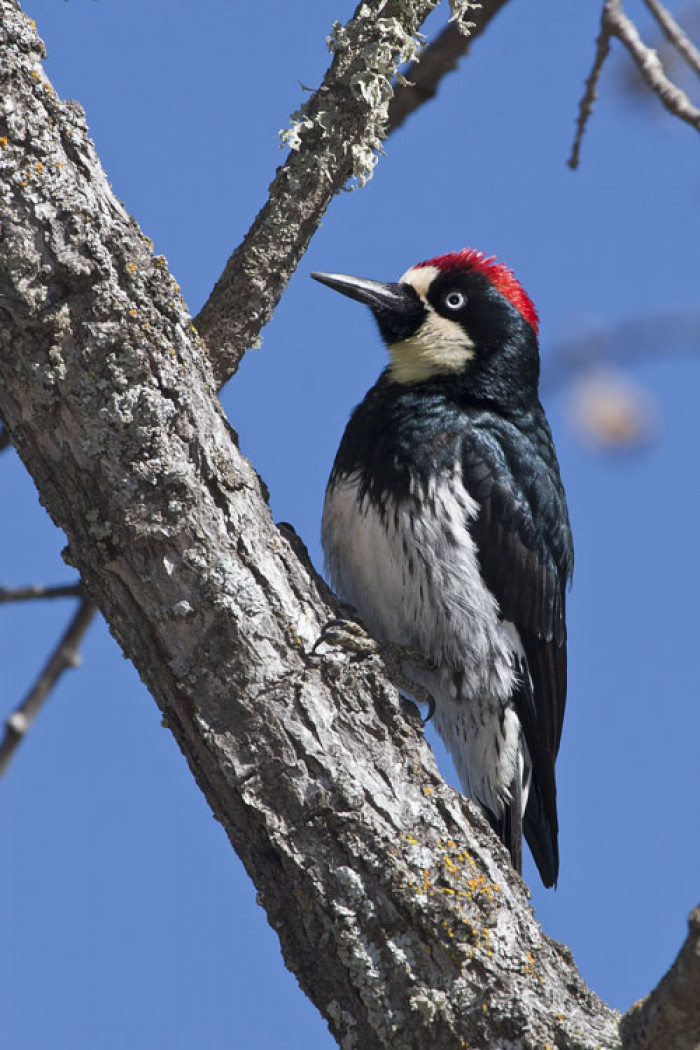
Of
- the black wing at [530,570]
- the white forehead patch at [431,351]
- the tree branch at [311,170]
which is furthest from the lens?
the white forehead patch at [431,351]

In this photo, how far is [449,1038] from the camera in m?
2.30

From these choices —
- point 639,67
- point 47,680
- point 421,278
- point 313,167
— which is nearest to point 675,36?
point 639,67

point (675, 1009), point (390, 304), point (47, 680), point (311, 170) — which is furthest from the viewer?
point (390, 304)

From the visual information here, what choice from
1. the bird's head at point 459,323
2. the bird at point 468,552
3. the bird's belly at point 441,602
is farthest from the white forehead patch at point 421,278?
the bird's belly at point 441,602

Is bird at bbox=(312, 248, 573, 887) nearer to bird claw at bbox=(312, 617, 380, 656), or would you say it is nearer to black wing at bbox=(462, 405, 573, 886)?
black wing at bbox=(462, 405, 573, 886)

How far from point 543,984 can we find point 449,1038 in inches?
9.0

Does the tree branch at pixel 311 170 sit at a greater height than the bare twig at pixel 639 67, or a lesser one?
greater

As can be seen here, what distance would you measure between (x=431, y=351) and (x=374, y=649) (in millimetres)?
1480

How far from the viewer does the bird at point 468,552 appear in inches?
135

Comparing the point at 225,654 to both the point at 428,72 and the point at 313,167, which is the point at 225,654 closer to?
the point at 313,167

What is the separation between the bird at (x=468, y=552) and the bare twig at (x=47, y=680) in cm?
88

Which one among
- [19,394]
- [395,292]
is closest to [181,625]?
[19,394]

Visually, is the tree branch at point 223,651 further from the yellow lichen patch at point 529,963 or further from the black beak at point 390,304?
the black beak at point 390,304

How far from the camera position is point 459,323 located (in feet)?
13.1
